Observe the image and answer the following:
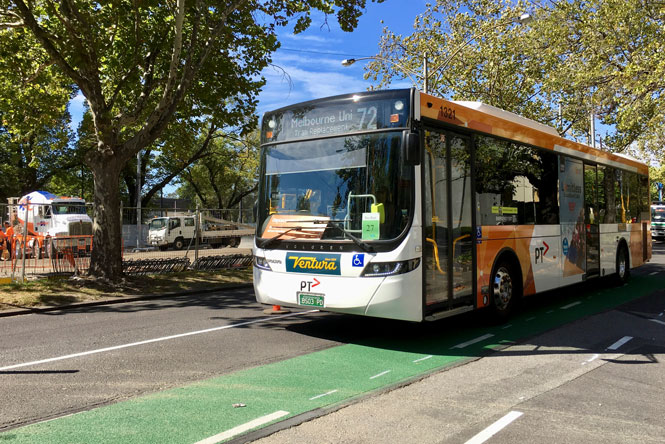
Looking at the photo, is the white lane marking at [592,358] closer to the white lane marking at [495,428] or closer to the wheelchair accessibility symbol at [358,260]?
the white lane marking at [495,428]

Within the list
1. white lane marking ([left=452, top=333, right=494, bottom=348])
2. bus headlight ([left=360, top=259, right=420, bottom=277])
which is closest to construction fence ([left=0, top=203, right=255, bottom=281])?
bus headlight ([left=360, top=259, right=420, bottom=277])

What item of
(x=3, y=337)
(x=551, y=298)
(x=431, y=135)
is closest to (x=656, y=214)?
(x=551, y=298)

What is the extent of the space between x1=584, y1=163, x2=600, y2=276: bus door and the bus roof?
0.41 m

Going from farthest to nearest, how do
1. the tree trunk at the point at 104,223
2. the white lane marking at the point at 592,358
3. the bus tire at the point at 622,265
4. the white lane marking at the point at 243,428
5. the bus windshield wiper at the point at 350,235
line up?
the bus tire at the point at 622,265
the tree trunk at the point at 104,223
the bus windshield wiper at the point at 350,235
the white lane marking at the point at 592,358
the white lane marking at the point at 243,428

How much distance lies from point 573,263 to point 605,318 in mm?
1825

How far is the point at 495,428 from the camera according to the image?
3.94 m

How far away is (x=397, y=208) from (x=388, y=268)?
0.75 m

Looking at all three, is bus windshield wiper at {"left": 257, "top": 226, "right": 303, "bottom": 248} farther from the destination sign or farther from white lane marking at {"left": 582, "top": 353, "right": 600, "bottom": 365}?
white lane marking at {"left": 582, "top": 353, "right": 600, "bottom": 365}

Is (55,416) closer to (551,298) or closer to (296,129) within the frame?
(296,129)

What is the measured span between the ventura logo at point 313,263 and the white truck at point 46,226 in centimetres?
766

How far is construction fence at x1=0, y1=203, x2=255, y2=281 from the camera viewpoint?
12.6m

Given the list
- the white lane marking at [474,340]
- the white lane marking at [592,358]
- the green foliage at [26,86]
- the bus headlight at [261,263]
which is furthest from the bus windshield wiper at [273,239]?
the green foliage at [26,86]

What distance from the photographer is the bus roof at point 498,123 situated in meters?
6.79

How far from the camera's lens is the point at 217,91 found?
1478 centimetres
